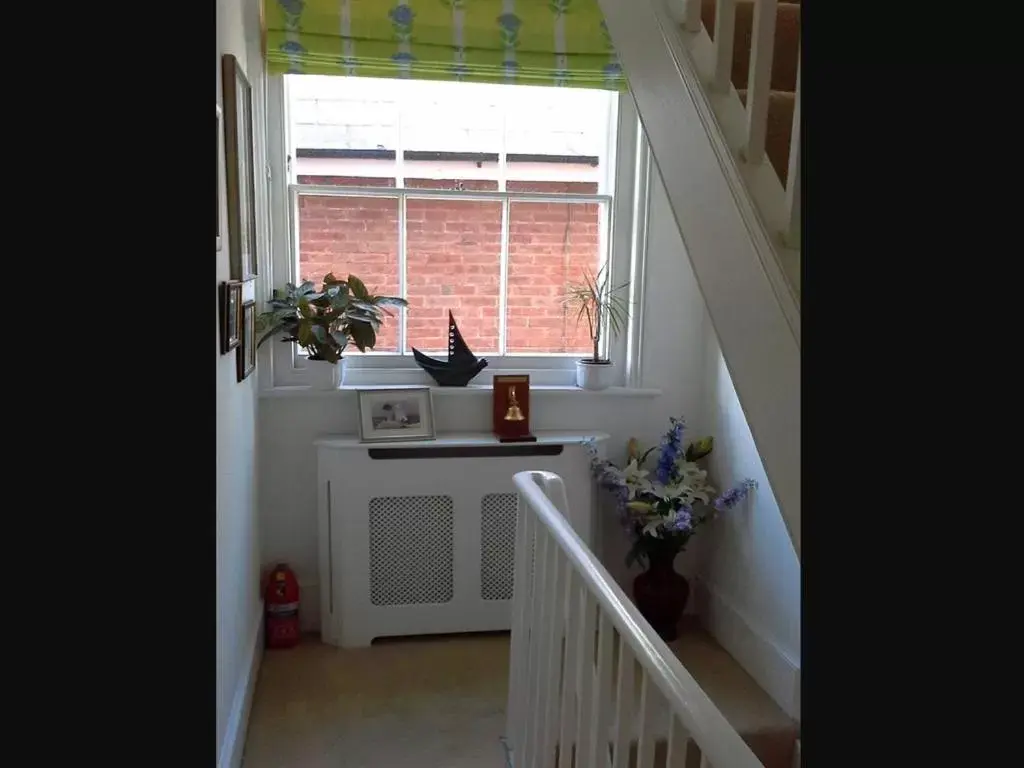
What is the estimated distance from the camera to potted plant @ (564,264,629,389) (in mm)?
3221

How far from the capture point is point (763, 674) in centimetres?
277

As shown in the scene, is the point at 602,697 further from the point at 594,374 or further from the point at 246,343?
the point at 594,374

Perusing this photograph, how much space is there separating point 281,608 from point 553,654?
1.46 metres

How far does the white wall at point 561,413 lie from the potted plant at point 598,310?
0.28 feet

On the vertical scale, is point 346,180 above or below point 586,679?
above

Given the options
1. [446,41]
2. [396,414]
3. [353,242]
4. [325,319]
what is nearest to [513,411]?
[396,414]

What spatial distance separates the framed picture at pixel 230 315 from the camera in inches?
80.3

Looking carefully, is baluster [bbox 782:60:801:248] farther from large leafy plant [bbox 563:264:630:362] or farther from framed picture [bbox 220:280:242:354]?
large leafy plant [bbox 563:264:630:362]

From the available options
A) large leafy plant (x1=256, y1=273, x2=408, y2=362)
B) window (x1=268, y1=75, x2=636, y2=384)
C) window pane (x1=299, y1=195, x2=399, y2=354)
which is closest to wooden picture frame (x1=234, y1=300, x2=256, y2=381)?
large leafy plant (x1=256, y1=273, x2=408, y2=362)

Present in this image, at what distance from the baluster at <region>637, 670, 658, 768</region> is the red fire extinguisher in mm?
2003

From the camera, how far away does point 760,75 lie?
1.17 meters

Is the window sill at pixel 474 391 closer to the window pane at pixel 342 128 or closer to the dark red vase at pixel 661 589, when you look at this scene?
the dark red vase at pixel 661 589

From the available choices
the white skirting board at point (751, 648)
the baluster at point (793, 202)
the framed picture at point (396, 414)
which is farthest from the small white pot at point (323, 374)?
the baluster at point (793, 202)
